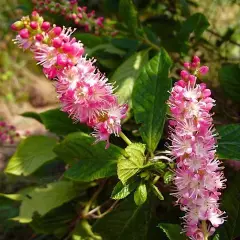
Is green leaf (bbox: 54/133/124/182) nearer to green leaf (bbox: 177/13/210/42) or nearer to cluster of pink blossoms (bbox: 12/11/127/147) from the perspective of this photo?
cluster of pink blossoms (bbox: 12/11/127/147)

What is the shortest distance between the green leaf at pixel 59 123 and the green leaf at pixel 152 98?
1.12 feet

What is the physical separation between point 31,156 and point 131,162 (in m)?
0.60

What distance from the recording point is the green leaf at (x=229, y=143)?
42.4 inches

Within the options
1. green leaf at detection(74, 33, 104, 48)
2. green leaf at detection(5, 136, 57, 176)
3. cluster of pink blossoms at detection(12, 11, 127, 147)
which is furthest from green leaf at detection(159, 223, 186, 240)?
green leaf at detection(74, 33, 104, 48)

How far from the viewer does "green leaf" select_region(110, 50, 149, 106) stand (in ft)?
4.63

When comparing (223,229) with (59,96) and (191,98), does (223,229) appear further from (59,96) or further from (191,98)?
(59,96)

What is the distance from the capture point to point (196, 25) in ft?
4.75

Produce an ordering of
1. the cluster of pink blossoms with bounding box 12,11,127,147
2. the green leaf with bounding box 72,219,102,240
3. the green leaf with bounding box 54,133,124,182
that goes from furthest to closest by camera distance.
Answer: the green leaf with bounding box 72,219,102,240, the green leaf with bounding box 54,133,124,182, the cluster of pink blossoms with bounding box 12,11,127,147

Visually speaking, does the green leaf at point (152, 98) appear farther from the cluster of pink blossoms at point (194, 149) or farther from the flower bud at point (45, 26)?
the flower bud at point (45, 26)

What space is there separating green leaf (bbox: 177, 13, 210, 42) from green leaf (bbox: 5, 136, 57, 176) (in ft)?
1.72

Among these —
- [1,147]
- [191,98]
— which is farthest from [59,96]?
[1,147]

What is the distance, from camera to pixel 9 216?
5.24ft

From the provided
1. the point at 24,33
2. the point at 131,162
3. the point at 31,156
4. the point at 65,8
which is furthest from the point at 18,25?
the point at 31,156

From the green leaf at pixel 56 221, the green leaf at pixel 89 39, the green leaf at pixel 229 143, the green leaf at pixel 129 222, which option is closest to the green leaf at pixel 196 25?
the green leaf at pixel 89 39
